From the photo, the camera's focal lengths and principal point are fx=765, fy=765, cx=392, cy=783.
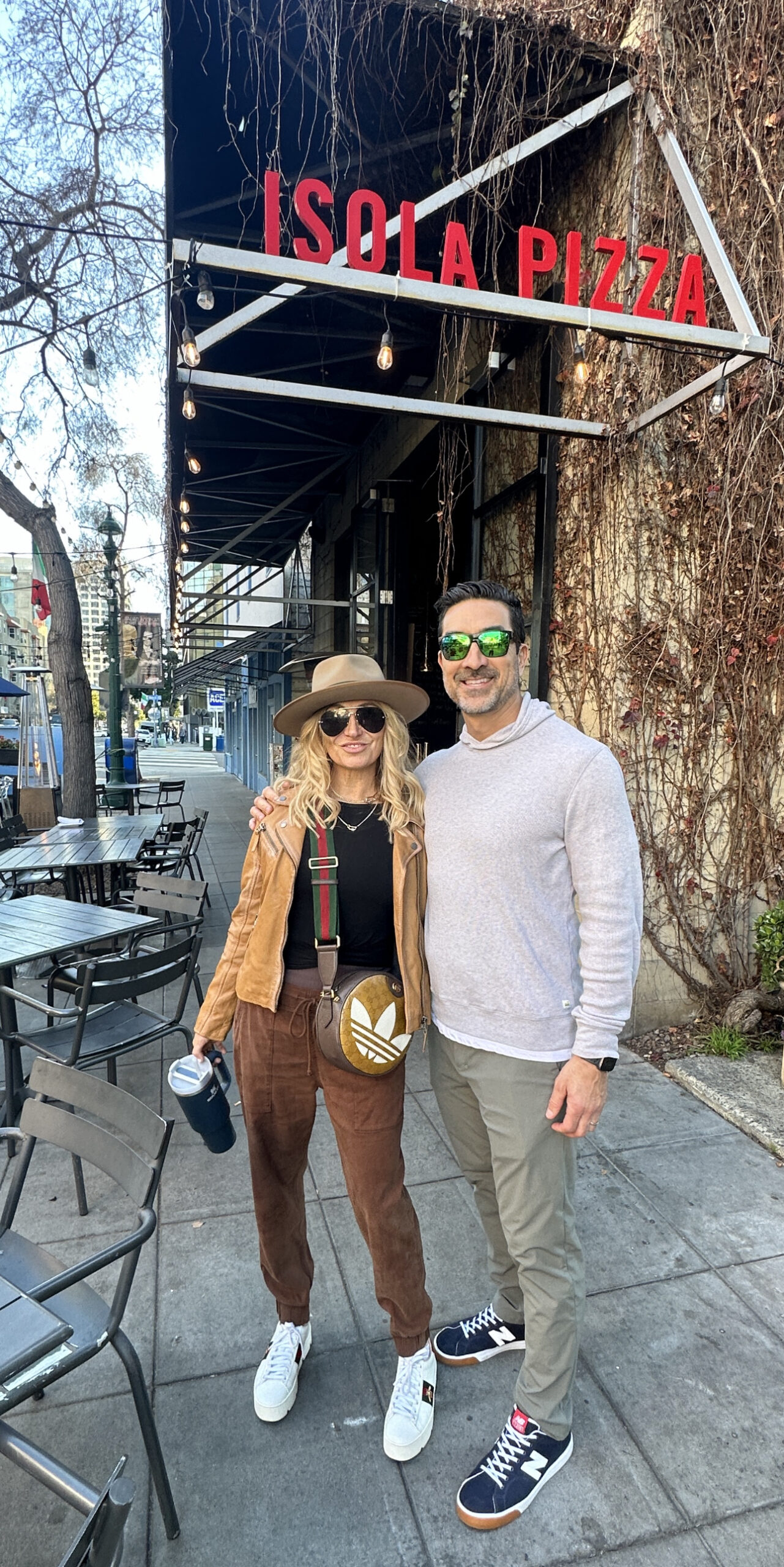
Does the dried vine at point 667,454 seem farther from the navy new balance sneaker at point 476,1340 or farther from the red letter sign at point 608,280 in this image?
the navy new balance sneaker at point 476,1340

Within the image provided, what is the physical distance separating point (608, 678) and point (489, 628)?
2.53 meters

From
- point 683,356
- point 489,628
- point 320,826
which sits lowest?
point 320,826

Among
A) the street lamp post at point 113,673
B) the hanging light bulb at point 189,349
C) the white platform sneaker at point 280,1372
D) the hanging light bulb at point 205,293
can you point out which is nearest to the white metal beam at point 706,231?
the hanging light bulb at point 205,293

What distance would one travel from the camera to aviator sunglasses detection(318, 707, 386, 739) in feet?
6.02

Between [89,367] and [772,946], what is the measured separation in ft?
29.1

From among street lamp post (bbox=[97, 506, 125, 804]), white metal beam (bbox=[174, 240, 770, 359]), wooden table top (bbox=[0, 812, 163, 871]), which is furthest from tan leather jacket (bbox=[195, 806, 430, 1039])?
street lamp post (bbox=[97, 506, 125, 804])

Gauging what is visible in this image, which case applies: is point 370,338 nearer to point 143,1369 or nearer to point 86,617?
point 143,1369

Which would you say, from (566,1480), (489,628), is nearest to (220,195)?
(489,628)

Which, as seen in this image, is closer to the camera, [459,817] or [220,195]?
[459,817]

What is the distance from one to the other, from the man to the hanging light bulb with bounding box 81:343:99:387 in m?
8.52

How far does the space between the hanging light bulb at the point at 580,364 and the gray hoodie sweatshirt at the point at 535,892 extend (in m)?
2.51

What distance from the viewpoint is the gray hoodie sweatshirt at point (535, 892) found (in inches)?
63.1

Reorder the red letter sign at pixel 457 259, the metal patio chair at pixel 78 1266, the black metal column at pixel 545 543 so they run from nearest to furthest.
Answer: the metal patio chair at pixel 78 1266
the red letter sign at pixel 457 259
the black metal column at pixel 545 543

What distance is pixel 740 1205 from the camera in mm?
2730
